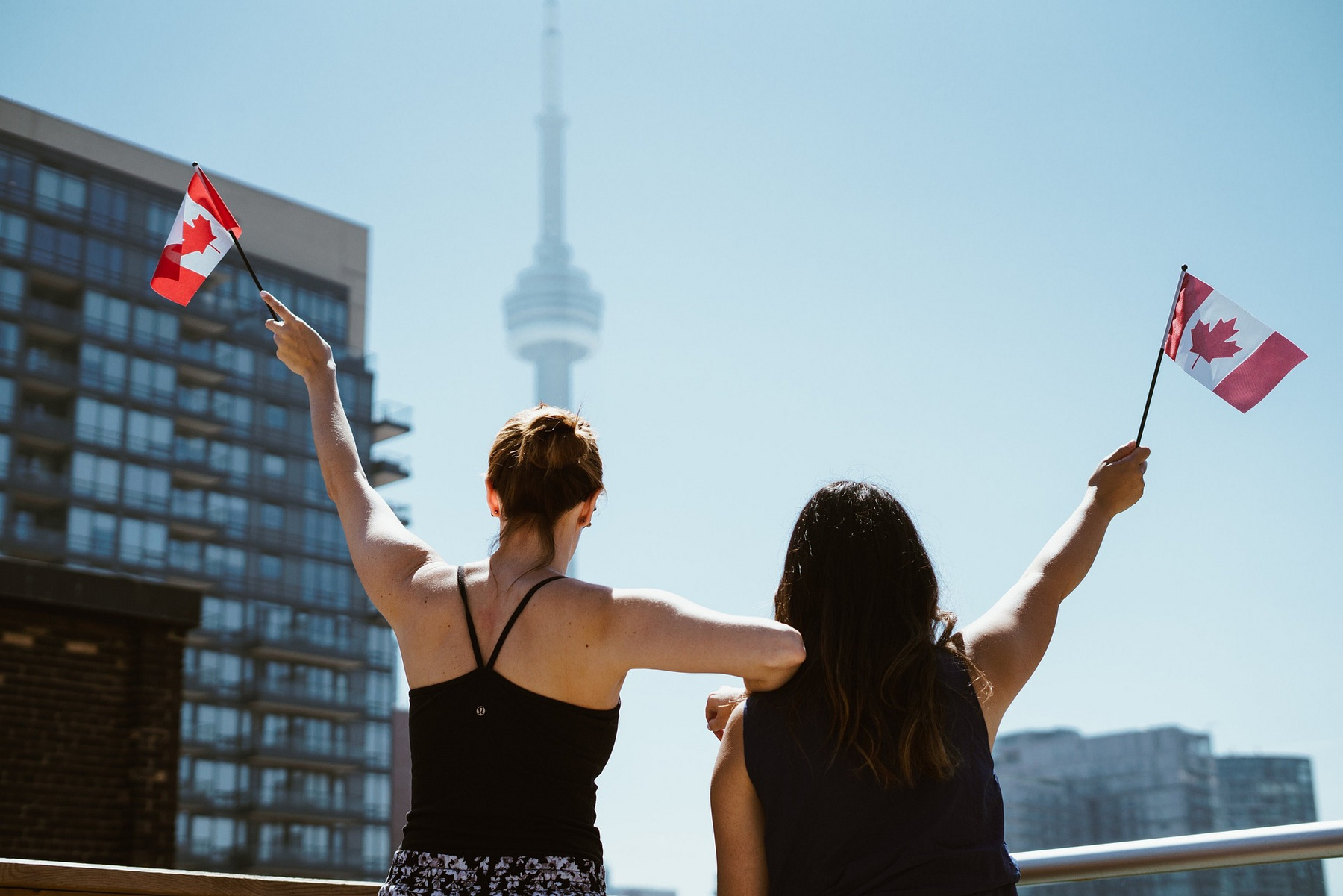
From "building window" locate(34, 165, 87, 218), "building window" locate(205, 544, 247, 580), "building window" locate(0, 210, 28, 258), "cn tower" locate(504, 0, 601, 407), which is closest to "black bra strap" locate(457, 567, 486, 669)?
"building window" locate(0, 210, 28, 258)

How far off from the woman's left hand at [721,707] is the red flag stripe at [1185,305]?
64.1 inches

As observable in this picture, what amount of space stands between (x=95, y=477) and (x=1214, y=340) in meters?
63.5

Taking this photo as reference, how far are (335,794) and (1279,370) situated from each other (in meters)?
67.9

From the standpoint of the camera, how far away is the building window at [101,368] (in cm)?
6144

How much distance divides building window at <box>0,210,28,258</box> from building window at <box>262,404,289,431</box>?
48.7 ft

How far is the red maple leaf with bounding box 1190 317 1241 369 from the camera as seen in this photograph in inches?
137

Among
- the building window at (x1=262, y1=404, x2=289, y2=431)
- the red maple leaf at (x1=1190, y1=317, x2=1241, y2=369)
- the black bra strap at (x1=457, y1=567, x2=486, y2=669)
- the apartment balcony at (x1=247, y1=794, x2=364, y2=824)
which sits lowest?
the apartment balcony at (x1=247, y1=794, x2=364, y2=824)

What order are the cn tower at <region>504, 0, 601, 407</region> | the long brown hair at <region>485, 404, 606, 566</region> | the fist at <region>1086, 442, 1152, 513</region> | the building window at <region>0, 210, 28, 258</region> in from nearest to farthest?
the long brown hair at <region>485, 404, 606, 566</region> → the fist at <region>1086, 442, 1152, 513</region> → the building window at <region>0, 210, 28, 258</region> → the cn tower at <region>504, 0, 601, 407</region>

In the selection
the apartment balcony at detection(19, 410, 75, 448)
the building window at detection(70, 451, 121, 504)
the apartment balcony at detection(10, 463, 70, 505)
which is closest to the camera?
the apartment balcony at detection(10, 463, 70, 505)

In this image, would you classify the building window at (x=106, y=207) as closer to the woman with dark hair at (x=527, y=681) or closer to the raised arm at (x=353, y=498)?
the raised arm at (x=353, y=498)

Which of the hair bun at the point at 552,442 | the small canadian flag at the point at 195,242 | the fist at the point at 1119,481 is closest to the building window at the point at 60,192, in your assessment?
the small canadian flag at the point at 195,242

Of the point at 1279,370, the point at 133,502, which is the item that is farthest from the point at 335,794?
the point at 1279,370

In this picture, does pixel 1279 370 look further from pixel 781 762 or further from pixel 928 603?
pixel 781 762

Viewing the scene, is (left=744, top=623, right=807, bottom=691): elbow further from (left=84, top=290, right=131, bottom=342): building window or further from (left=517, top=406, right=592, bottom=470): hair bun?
(left=84, top=290, right=131, bottom=342): building window
